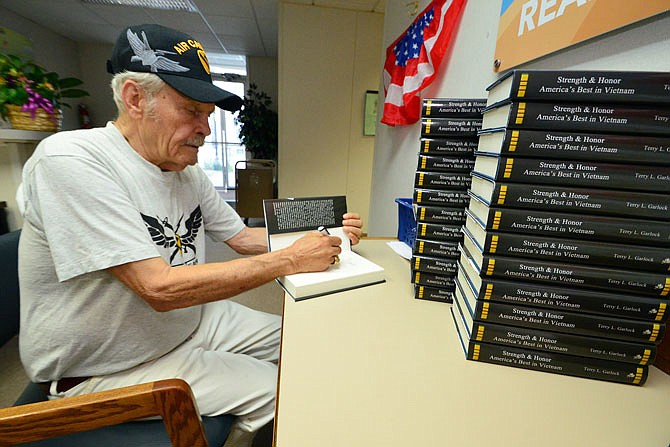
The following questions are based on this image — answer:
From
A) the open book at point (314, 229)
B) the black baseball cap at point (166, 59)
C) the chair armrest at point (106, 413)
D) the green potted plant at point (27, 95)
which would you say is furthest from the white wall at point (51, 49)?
the chair armrest at point (106, 413)

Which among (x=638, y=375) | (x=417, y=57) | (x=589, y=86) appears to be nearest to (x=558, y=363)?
(x=638, y=375)

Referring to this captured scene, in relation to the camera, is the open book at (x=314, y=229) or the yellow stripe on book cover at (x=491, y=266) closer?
the yellow stripe on book cover at (x=491, y=266)

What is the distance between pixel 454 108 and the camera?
30.5 inches

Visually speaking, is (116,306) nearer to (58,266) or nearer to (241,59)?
(58,266)

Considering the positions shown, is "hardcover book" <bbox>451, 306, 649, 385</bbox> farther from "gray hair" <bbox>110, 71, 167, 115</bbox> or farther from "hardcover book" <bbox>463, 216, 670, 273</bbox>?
"gray hair" <bbox>110, 71, 167, 115</bbox>

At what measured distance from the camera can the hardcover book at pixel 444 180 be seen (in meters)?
0.77

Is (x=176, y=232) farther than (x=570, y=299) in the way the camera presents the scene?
Yes

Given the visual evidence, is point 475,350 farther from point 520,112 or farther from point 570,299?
point 520,112

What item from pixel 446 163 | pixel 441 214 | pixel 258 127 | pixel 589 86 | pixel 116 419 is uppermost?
pixel 258 127

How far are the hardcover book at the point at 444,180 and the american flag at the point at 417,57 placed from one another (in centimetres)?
86

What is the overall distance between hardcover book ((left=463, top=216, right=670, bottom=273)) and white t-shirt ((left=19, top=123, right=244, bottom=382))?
28.3 inches

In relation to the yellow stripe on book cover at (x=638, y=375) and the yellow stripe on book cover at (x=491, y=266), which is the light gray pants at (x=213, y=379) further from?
the yellow stripe on book cover at (x=638, y=375)

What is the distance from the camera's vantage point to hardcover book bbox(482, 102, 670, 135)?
445 millimetres

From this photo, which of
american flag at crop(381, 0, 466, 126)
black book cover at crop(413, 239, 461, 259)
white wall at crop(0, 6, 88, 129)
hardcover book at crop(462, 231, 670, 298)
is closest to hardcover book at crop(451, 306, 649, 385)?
hardcover book at crop(462, 231, 670, 298)
